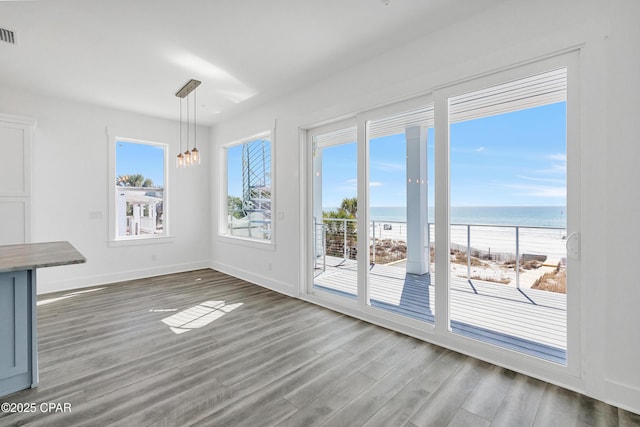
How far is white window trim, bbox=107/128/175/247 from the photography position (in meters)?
5.03

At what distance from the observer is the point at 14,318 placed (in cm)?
204

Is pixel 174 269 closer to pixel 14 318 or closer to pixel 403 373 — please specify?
pixel 14 318

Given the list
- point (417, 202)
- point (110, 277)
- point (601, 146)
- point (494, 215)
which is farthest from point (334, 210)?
point (110, 277)

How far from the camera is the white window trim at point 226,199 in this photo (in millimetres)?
4629

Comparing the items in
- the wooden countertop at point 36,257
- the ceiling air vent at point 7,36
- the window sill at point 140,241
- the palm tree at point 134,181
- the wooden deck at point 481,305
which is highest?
the ceiling air vent at point 7,36

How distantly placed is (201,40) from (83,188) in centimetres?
348

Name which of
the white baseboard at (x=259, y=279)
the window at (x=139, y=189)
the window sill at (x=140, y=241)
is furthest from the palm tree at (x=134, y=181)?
the white baseboard at (x=259, y=279)

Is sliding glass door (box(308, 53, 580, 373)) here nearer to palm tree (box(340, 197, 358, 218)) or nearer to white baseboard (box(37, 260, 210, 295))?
palm tree (box(340, 197, 358, 218))

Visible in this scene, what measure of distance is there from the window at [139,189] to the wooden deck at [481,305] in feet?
11.6

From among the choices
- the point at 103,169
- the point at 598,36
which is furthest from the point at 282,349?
the point at 103,169

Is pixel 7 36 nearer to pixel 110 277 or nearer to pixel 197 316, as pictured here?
pixel 197 316

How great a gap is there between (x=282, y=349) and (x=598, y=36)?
132 inches

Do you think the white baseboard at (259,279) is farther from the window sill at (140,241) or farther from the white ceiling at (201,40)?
the white ceiling at (201,40)

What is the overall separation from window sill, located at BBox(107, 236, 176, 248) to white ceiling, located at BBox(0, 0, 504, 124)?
7.87ft
